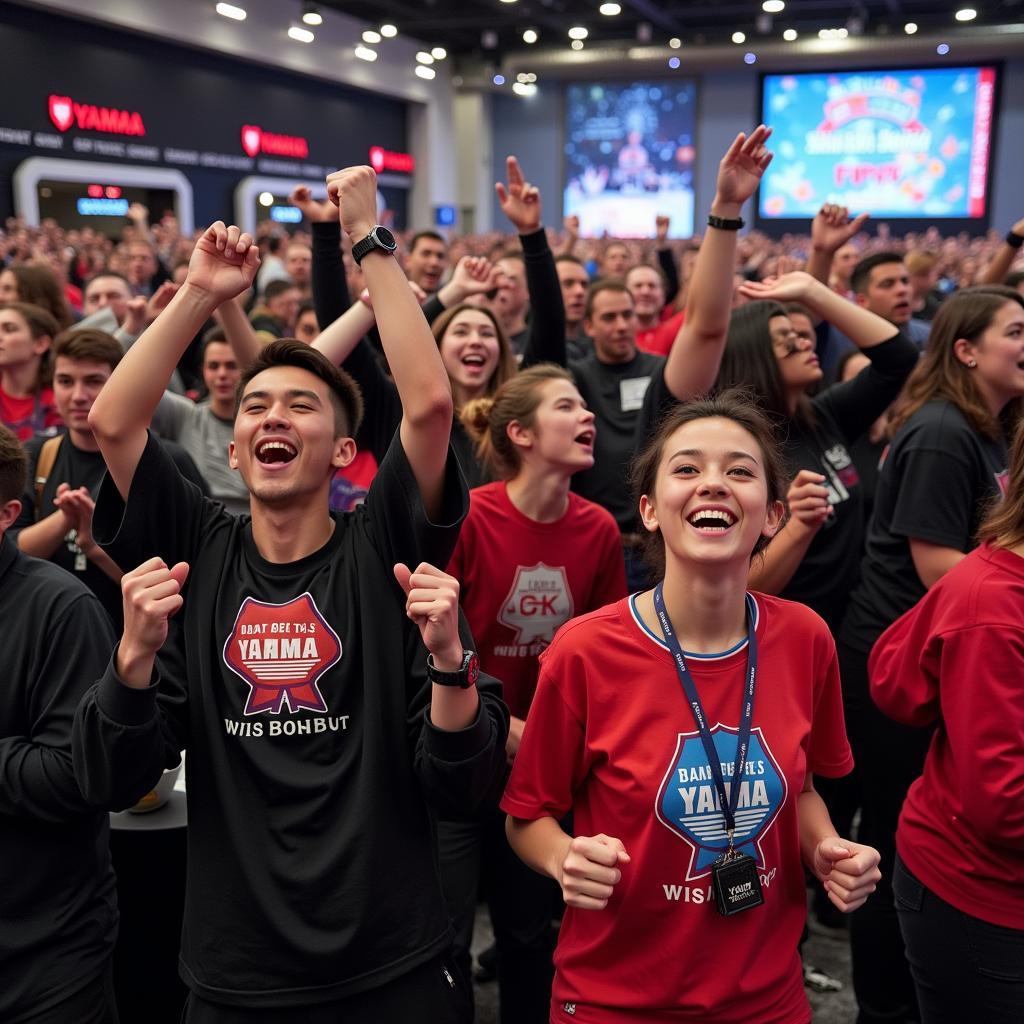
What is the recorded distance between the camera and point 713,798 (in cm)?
154

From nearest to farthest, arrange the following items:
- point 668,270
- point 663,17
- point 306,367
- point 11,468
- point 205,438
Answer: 1. point 306,367
2. point 11,468
3. point 205,438
4. point 668,270
5. point 663,17

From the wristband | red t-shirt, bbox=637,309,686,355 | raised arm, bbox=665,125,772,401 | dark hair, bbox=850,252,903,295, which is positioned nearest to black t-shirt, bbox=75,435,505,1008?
raised arm, bbox=665,125,772,401

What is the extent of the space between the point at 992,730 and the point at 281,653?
3.78ft

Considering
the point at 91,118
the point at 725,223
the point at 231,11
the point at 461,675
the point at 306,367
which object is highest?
the point at 231,11

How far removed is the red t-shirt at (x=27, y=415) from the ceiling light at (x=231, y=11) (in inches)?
498

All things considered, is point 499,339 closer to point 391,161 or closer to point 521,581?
point 521,581

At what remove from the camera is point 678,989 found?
1.50 meters

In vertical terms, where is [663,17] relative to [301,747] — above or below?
above

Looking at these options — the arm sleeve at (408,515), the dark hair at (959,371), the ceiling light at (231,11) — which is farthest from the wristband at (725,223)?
the ceiling light at (231,11)

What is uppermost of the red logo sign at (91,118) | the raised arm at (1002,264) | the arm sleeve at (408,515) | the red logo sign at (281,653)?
the red logo sign at (91,118)

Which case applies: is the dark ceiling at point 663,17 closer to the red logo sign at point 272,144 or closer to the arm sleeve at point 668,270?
the red logo sign at point 272,144

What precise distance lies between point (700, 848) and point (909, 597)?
130 centimetres

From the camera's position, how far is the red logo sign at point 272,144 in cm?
1639

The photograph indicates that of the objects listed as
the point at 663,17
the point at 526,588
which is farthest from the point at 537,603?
the point at 663,17
